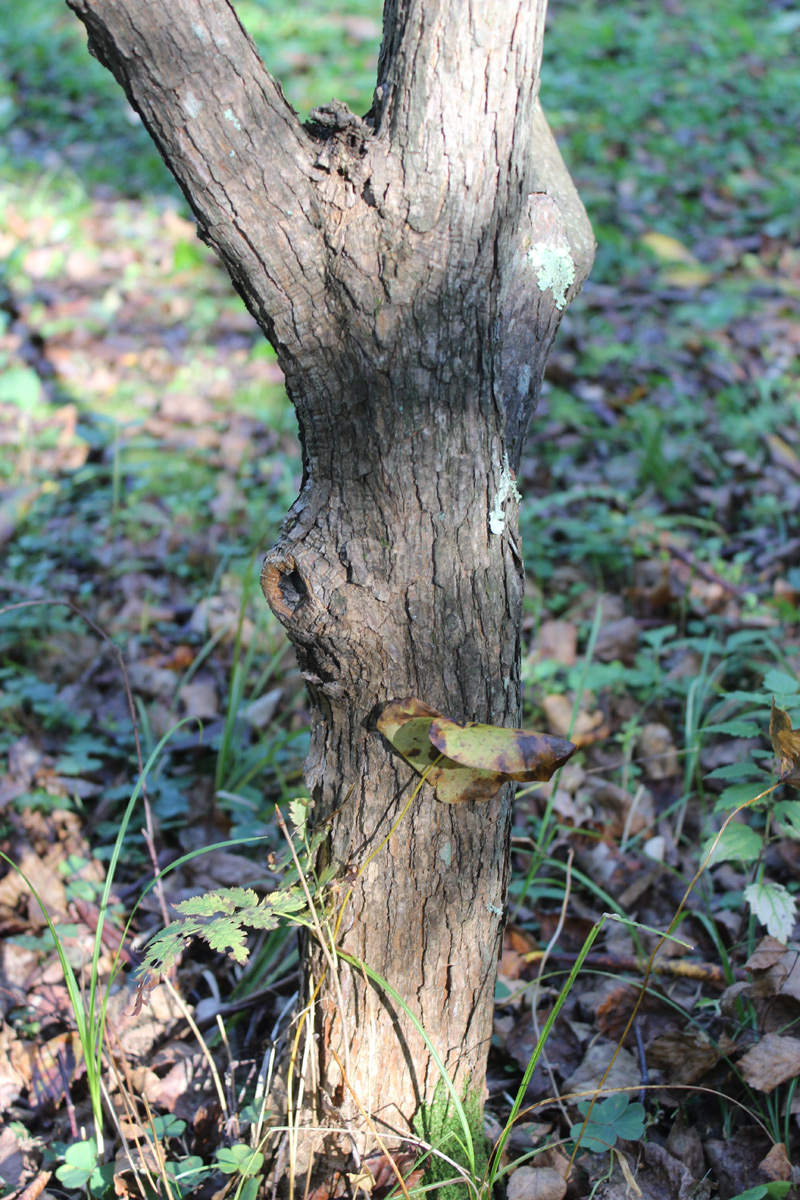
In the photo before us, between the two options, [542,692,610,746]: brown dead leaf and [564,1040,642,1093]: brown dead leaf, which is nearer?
[564,1040,642,1093]: brown dead leaf

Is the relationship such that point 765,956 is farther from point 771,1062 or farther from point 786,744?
point 786,744

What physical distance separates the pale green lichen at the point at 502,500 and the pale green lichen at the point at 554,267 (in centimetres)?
26

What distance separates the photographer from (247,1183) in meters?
1.31

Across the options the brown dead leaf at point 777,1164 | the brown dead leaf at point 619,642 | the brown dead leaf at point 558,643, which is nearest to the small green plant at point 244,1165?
the brown dead leaf at point 777,1164

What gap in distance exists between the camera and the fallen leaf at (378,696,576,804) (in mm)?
999

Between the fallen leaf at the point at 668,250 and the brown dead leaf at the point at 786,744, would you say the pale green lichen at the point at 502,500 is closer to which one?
the brown dead leaf at the point at 786,744

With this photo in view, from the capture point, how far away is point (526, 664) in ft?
7.98

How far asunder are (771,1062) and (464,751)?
871 mm

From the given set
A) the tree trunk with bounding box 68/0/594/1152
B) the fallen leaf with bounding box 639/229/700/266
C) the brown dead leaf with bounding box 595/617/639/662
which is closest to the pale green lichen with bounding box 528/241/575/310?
the tree trunk with bounding box 68/0/594/1152

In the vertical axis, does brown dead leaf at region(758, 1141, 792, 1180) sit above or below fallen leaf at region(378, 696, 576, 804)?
below

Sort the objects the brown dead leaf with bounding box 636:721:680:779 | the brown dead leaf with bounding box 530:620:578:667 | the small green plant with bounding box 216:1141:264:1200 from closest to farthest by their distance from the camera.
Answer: the small green plant with bounding box 216:1141:264:1200, the brown dead leaf with bounding box 636:721:680:779, the brown dead leaf with bounding box 530:620:578:667

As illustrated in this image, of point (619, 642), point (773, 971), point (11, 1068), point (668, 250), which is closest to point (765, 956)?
point (773, 971)

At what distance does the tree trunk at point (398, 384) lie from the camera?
1022 mm

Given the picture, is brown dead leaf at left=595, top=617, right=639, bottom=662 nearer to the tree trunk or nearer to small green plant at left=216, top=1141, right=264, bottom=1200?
the tree trunk
